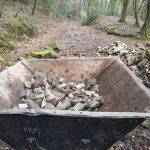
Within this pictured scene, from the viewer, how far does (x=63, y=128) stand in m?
2.94

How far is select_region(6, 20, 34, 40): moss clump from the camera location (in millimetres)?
11113

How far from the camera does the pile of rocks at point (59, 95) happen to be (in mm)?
4223

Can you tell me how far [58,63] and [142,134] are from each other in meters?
1.88

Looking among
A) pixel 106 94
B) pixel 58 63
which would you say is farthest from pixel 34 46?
pixel 106 94

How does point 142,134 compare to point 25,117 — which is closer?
point 25,117

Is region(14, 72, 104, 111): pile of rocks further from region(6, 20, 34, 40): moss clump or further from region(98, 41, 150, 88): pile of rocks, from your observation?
region(6, 20, 34, 40): moss clump

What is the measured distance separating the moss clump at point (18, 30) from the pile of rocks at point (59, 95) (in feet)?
21.0

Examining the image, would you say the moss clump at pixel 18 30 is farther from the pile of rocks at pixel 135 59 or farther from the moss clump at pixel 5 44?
the pile of rocks at pixel 135 59

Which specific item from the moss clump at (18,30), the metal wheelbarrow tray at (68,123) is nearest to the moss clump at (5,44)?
the moss clump at (18,30)

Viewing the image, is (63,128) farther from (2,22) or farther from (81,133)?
(2,22)

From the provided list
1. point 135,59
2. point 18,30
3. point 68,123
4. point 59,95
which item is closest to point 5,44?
point 18,30

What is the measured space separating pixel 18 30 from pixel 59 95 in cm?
781

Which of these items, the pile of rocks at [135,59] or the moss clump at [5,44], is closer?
the pile of rocks at [135,59]

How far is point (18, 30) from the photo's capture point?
38.8 feet
